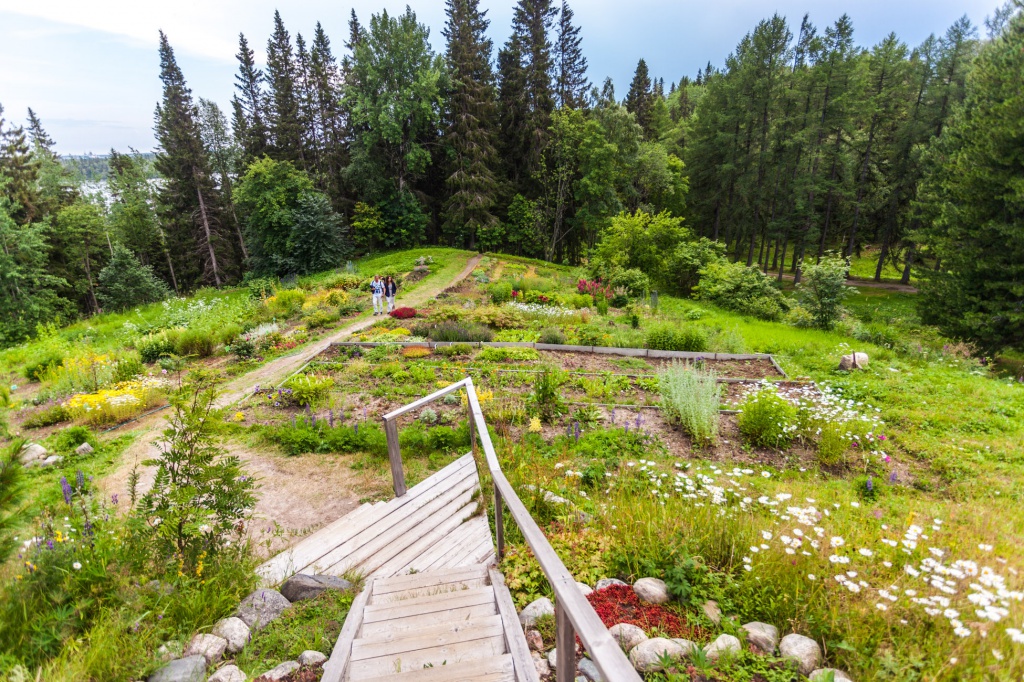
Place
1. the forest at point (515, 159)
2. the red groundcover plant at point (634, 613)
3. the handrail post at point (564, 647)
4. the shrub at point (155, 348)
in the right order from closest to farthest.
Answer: the handrail post at point (564, 647)
the red groundcover plant at point (634, 613)
the shrub at point (155, 348)
the forest at point (515, 159)

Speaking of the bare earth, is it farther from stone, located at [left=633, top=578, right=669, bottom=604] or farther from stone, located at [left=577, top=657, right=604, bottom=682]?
stone, located at [left=633, top=578, right=669, bottom=604]

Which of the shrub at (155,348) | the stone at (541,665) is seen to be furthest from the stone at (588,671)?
the shrub at (155,348)

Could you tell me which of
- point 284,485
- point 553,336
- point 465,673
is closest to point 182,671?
point 465,673

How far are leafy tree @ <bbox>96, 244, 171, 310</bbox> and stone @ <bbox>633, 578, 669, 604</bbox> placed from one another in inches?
1406

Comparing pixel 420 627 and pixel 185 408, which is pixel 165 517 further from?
pixel 420 627

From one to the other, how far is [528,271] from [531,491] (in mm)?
20969

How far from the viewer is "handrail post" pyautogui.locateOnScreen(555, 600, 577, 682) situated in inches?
73.2

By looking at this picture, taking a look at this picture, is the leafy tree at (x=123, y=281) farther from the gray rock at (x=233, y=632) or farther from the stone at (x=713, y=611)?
the stone at (x=713, y=611)

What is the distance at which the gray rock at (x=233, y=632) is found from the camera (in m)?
2.96

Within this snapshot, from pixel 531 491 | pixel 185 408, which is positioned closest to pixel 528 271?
pixel 531 491

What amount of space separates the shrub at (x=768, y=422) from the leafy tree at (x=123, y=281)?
3510cm

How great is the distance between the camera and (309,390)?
855 cm

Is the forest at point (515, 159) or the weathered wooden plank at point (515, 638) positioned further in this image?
the forest at point (515, 159)

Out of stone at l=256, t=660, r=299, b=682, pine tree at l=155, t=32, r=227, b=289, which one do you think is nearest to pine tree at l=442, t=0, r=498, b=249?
pine tree at l=155, t=32, r=227, b=289
